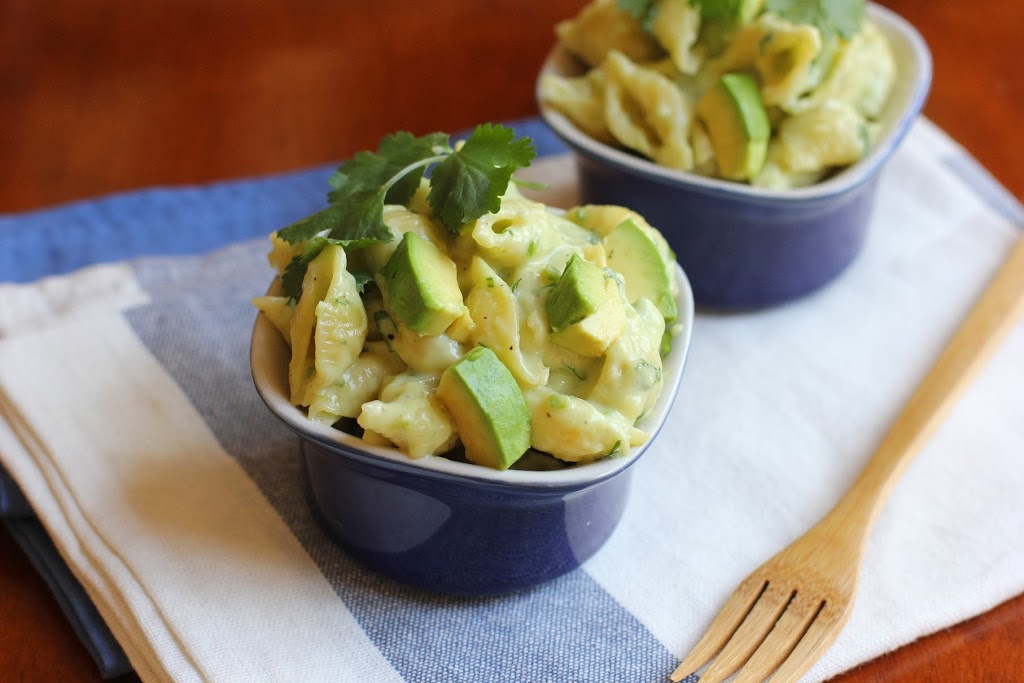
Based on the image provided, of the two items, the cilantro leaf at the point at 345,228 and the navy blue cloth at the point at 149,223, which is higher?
the cilantro leaf at the point at 345,228

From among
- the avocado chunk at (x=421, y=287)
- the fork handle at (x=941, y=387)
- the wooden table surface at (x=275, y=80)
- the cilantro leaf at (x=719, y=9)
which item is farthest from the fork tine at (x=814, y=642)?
the wooden table surface at (x=275, y=80)

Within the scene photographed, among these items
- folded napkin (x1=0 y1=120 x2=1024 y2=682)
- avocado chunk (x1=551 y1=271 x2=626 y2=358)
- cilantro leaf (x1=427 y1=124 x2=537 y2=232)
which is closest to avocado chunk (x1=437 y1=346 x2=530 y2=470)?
avocado chunk (x1=551 y1=271 x2=626 y2=358)

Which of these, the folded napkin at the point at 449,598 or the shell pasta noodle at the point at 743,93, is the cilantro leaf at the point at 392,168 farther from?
the shell pasta noodle at the point at 743,93

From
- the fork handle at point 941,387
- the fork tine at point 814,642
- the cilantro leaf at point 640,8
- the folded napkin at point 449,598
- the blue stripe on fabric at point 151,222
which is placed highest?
the cilantro leaf at point 640,8

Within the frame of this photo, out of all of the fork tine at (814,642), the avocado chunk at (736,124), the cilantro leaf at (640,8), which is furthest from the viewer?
the cilantro leaf at (640,8)

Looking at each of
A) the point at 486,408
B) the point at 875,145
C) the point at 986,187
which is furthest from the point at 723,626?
the point at 986,187

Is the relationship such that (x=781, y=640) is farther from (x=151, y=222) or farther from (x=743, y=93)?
(x=151, y=222)

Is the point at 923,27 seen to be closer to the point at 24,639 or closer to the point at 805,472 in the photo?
the point at 805,472

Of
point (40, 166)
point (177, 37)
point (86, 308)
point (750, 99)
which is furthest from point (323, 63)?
point (750, 99)
